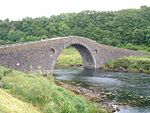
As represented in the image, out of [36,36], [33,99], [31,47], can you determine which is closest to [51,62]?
[31,47]

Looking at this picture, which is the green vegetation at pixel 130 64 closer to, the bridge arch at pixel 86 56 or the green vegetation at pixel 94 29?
the bridge arch at pixel 86 56

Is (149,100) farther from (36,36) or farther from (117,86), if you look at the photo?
(36,36)

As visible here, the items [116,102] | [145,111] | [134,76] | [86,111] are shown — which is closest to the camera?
[86,111]

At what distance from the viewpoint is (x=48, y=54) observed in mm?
62906

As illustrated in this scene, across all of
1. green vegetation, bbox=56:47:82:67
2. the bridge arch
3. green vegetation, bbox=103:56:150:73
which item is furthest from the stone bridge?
green vegetation, bbox=56:47:82:67

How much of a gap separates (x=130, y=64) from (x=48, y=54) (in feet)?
63.4

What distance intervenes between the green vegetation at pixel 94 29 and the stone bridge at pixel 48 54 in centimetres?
1582

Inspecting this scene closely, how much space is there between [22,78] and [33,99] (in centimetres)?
526

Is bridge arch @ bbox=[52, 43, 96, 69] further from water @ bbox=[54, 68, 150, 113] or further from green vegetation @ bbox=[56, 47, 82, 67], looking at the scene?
water @ bbox=[54, 68, 150, 113]

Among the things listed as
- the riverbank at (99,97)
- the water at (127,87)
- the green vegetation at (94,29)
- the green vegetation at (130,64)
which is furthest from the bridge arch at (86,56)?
the riverbank at (99,97)

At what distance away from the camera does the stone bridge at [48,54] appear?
52031mm

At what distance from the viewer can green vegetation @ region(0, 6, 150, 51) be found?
97125mm

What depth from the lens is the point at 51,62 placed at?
6412 cm

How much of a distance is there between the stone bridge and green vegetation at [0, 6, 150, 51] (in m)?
15.8
